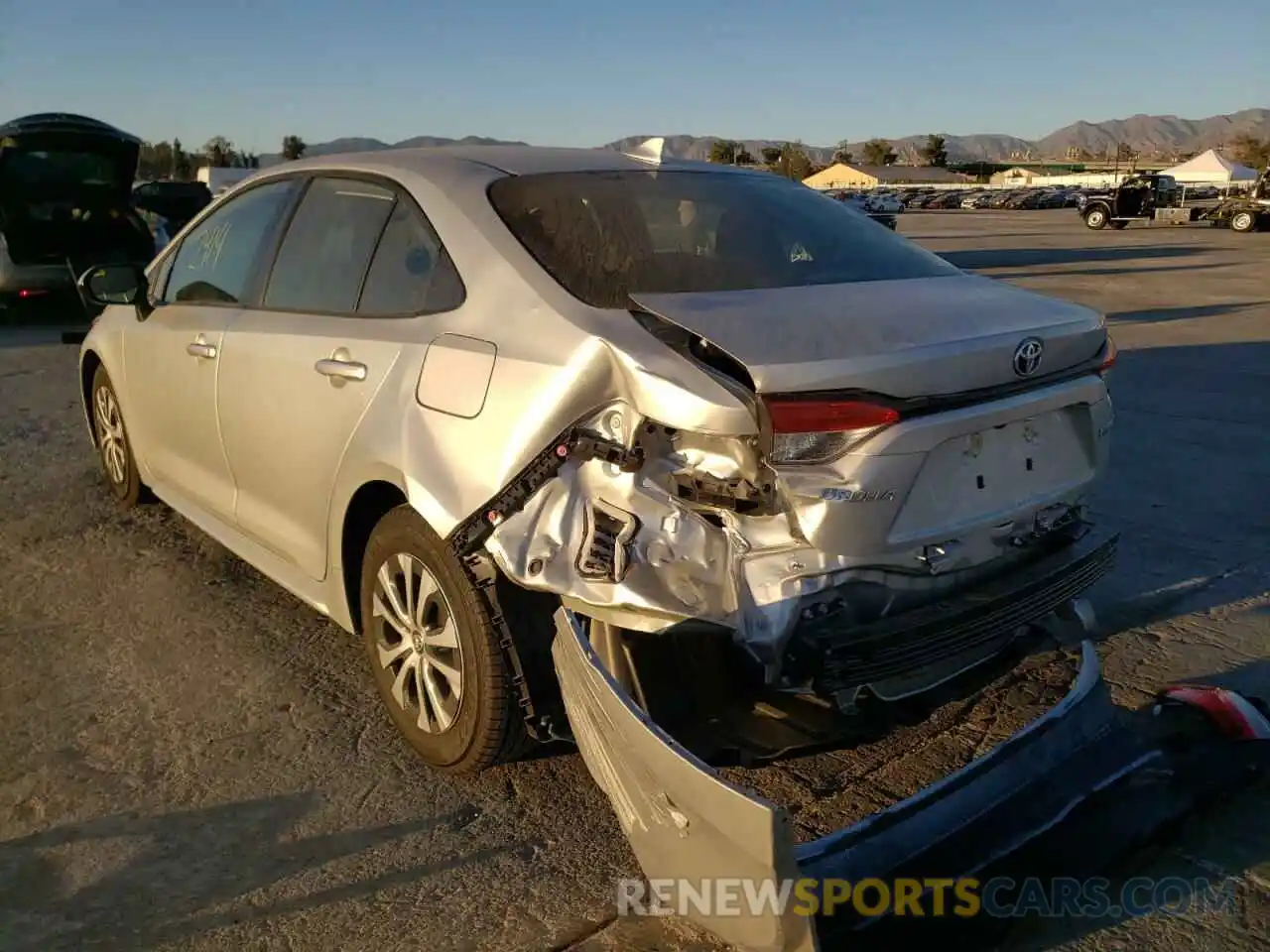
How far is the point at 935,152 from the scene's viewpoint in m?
142

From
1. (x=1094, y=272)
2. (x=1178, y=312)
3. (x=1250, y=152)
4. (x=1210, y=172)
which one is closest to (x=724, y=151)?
(x=1210, y=172)

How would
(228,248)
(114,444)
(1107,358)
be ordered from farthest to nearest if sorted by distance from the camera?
(114,444)
(228,248)
(1107,358)

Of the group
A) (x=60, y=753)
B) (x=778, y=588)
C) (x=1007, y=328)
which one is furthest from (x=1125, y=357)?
(x=60, y=753)

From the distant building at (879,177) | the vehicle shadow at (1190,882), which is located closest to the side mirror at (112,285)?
the vehicle shadow at (1190,882)

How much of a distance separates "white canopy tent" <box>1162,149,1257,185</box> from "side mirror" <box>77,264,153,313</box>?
82883 millimetres

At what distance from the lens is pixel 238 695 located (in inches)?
139

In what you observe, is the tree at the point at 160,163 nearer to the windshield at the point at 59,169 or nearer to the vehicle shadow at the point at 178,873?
the windshield at the point at 59,169

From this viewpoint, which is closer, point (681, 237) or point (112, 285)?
point (681, 237)

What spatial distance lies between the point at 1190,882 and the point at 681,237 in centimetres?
211

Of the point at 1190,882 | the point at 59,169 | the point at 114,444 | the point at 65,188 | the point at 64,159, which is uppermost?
the point at 64,159

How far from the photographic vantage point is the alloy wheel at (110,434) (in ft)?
16.8

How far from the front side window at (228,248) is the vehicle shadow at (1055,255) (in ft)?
60.3

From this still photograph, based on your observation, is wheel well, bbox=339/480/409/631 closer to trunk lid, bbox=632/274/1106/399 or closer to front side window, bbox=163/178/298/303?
trunk lid, bbox=632/274/1106/399

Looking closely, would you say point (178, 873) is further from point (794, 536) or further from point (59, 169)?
point (59, 169)
